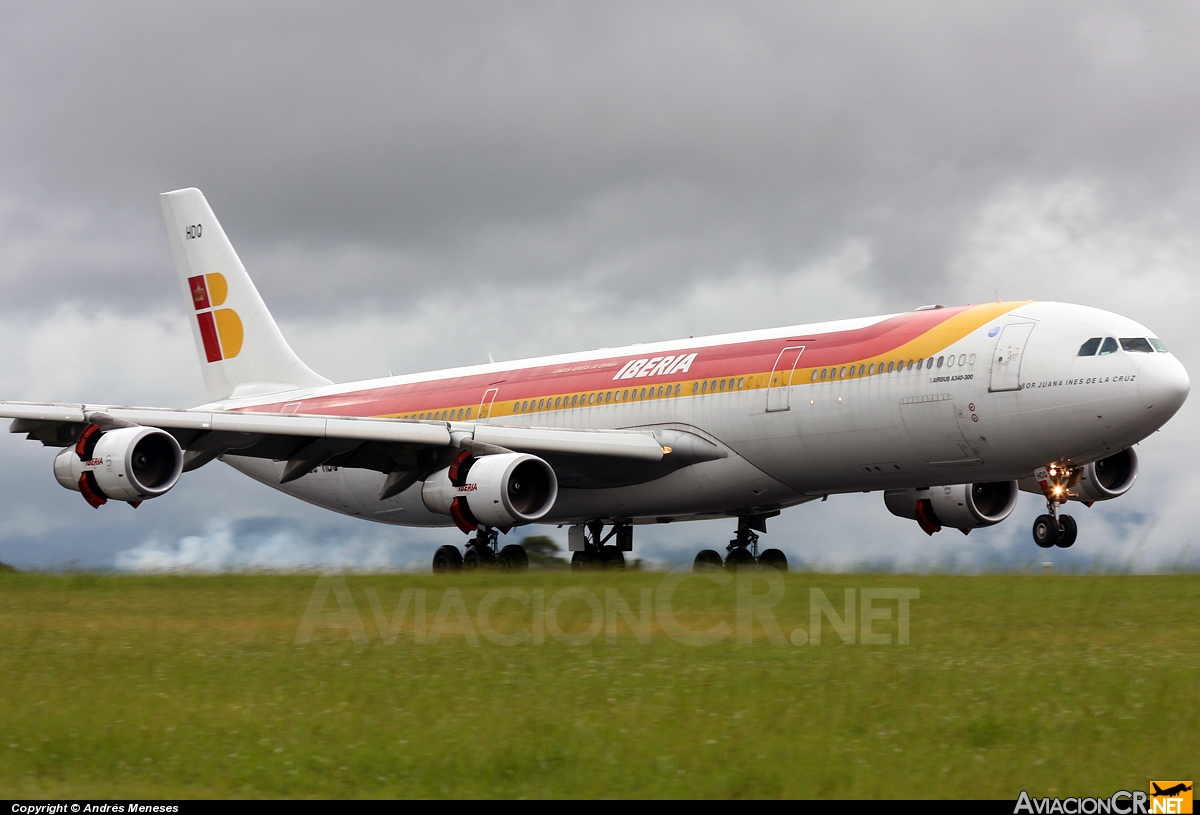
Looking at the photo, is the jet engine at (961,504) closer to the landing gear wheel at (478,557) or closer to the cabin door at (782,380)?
the cabin door at (782,380)

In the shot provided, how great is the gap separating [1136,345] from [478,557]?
42.8 feet

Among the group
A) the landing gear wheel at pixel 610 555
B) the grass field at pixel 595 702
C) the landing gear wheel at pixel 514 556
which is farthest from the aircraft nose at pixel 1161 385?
the landing gear wheel at pixel 514 556

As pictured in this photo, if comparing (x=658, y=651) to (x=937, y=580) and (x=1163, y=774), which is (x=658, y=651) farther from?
(x=937, y=580)

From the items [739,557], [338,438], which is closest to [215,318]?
[338,438]

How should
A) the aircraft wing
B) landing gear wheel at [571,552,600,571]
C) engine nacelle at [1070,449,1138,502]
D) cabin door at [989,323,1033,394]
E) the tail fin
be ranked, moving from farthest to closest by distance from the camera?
the tail fin, landing gear wheel at [571,552,600,571], engine nacelle at [1070,449,1138,502], the aircraft wing, cabin door at [989,323,1033,394]

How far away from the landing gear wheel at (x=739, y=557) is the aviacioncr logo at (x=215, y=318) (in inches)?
664

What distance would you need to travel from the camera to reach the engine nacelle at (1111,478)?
1031 inches

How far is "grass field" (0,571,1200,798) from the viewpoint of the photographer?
843cm

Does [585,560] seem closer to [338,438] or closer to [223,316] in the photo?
[338,438]

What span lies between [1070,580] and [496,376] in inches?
597

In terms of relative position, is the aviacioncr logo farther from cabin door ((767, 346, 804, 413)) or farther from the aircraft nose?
the aircraft nose

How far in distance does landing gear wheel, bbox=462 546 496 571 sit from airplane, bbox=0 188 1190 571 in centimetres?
4
